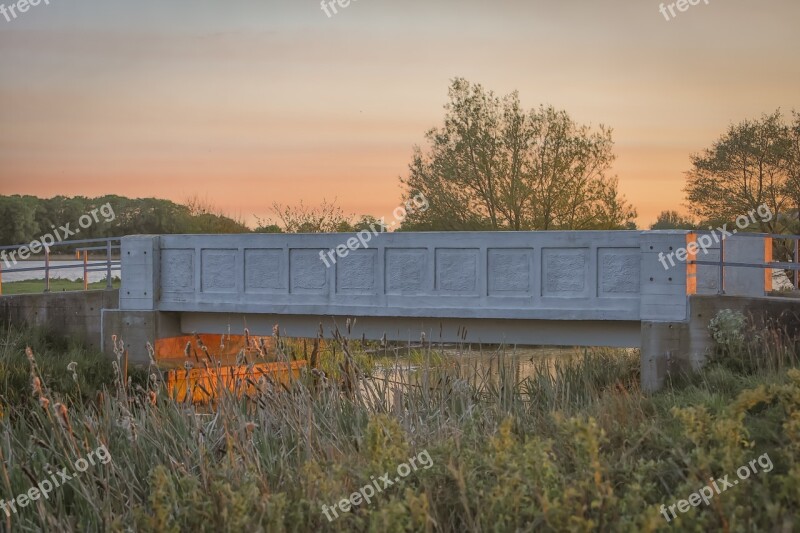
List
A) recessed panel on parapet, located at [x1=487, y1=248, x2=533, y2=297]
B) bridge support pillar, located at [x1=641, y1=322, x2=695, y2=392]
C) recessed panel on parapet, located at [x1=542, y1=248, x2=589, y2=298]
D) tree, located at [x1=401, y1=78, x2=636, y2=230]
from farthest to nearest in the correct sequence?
1. tree, located at [x1=401, y1=78, x2=636, y2=230]
2. recessed panel on parapet, located at [x1=487, y1=248, x2=533, y2=297]
3. recessed panel on parapet, located at [x1=542, y1=248, x2=589, y2=298]
4. bridge support pillar, located at [x1=641, y1=322, x2=695, y2=392]

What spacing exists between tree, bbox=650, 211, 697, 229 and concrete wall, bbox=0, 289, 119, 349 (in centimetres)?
2495

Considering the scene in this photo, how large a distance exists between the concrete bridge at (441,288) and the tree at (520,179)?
53.9 ft

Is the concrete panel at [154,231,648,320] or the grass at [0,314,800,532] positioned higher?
the concrete panel at [154,231,648,320]

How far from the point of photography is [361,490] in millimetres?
5719

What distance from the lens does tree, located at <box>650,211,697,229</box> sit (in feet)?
134

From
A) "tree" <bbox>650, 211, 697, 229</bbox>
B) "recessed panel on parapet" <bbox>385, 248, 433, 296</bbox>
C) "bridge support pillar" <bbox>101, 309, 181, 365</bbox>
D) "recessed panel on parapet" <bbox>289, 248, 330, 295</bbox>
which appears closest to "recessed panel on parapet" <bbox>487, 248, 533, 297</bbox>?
"recessed panel on parapet" <bbox>385, 248, 433, 296</bbox>

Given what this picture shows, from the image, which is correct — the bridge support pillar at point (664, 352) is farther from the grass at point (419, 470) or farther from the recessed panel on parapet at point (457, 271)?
the grass at point (419, 470)

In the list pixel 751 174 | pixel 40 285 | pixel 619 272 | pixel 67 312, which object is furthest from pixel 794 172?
pixel 40 285

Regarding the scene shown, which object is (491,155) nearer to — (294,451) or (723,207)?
(723,207)

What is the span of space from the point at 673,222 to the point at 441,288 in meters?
26.8

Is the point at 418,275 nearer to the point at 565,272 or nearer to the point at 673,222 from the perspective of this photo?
the point at 565,272

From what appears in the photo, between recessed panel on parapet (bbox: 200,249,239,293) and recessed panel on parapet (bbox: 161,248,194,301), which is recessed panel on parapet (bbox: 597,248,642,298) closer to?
recessed panel on parapet (bbox: 200,249,239,293)

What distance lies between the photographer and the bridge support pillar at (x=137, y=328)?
24.1m

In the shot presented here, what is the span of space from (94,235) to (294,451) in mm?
68725
